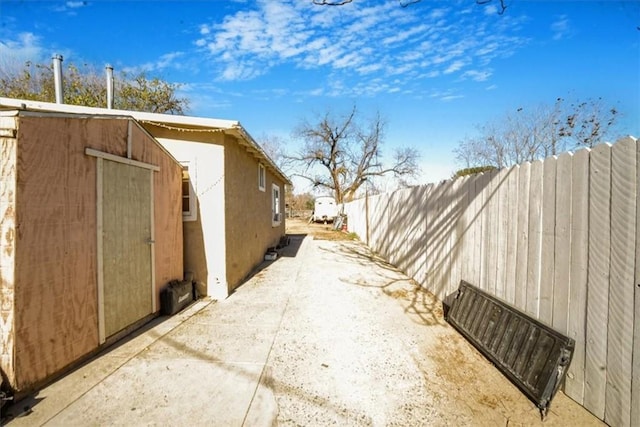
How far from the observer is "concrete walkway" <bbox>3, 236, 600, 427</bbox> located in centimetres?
209

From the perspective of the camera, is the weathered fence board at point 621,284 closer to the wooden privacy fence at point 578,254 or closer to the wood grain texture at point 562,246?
the wooden privacy fence at point 578,254

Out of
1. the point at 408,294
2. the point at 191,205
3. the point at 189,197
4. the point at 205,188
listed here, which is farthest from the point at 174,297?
the point at 408,294

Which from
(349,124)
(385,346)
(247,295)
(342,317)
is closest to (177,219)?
(247,295)

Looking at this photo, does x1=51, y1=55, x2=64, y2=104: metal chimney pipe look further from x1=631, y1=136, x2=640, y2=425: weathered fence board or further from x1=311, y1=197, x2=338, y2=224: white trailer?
x1=311, y1=197, x2=338, y2=224: white trailer

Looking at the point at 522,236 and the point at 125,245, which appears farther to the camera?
the point at 125,245

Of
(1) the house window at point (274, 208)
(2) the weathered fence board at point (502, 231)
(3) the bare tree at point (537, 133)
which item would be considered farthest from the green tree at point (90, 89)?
(3) the bare tree at point (537, 133)

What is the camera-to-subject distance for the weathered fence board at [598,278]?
6.58 ft

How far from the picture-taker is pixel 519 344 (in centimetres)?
254

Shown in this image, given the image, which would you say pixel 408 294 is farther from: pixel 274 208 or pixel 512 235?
pixel 274 208

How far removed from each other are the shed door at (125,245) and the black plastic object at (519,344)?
4.15 metres

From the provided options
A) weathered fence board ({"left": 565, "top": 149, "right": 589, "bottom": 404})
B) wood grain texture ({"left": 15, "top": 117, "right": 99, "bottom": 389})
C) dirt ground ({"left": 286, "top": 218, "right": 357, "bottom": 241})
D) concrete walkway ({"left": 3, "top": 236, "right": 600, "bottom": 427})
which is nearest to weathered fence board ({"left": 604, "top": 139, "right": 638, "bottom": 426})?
weathered fence board ({"left": 565, "top": 149, "right": 589, "bottom": 404})

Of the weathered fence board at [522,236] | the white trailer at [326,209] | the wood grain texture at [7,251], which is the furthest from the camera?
the white trailer at [326,209]

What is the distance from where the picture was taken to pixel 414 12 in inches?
169

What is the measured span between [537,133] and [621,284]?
15038 mm
